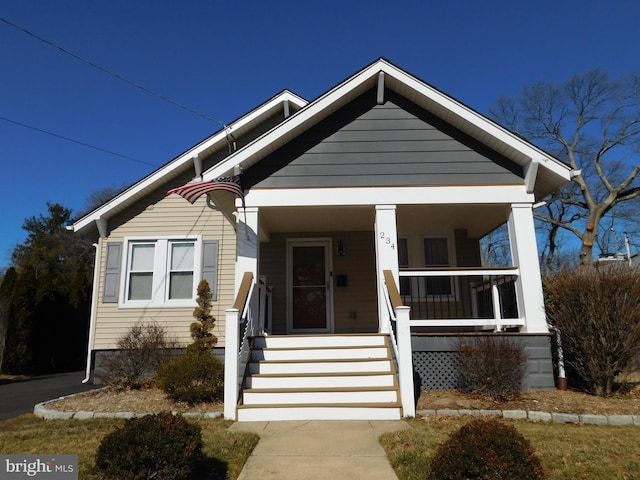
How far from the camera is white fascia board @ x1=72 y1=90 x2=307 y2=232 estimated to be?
1016 cm

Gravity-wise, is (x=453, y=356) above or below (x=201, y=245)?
below

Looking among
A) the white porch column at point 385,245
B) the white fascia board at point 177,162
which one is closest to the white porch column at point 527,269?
the white porch column at point 385,245

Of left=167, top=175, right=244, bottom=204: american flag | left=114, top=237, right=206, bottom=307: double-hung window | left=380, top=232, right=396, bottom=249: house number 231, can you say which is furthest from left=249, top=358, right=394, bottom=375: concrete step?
left=114, top=237, right=206, bottom=307: double-hung window

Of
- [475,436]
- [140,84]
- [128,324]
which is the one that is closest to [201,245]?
[128,324]

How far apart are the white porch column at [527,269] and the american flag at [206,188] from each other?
5.30 meters

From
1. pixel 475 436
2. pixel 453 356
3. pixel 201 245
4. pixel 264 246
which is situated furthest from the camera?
pixel 264 246

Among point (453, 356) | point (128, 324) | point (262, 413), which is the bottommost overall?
point (262, 413)

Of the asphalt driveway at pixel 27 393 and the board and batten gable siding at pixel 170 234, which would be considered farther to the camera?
the board and batten gable siding at pixel 170 234

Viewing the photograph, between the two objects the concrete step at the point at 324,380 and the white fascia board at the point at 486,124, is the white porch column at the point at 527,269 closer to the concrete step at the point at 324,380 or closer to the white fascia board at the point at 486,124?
the white fascia board at the point at 486,124

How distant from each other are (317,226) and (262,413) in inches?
210

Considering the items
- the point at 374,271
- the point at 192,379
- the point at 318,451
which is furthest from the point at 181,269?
the point at 318,451

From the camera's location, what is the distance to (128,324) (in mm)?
9883

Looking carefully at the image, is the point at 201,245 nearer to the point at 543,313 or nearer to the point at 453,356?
the point at 453,356

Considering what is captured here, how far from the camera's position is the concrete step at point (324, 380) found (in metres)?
6.67
